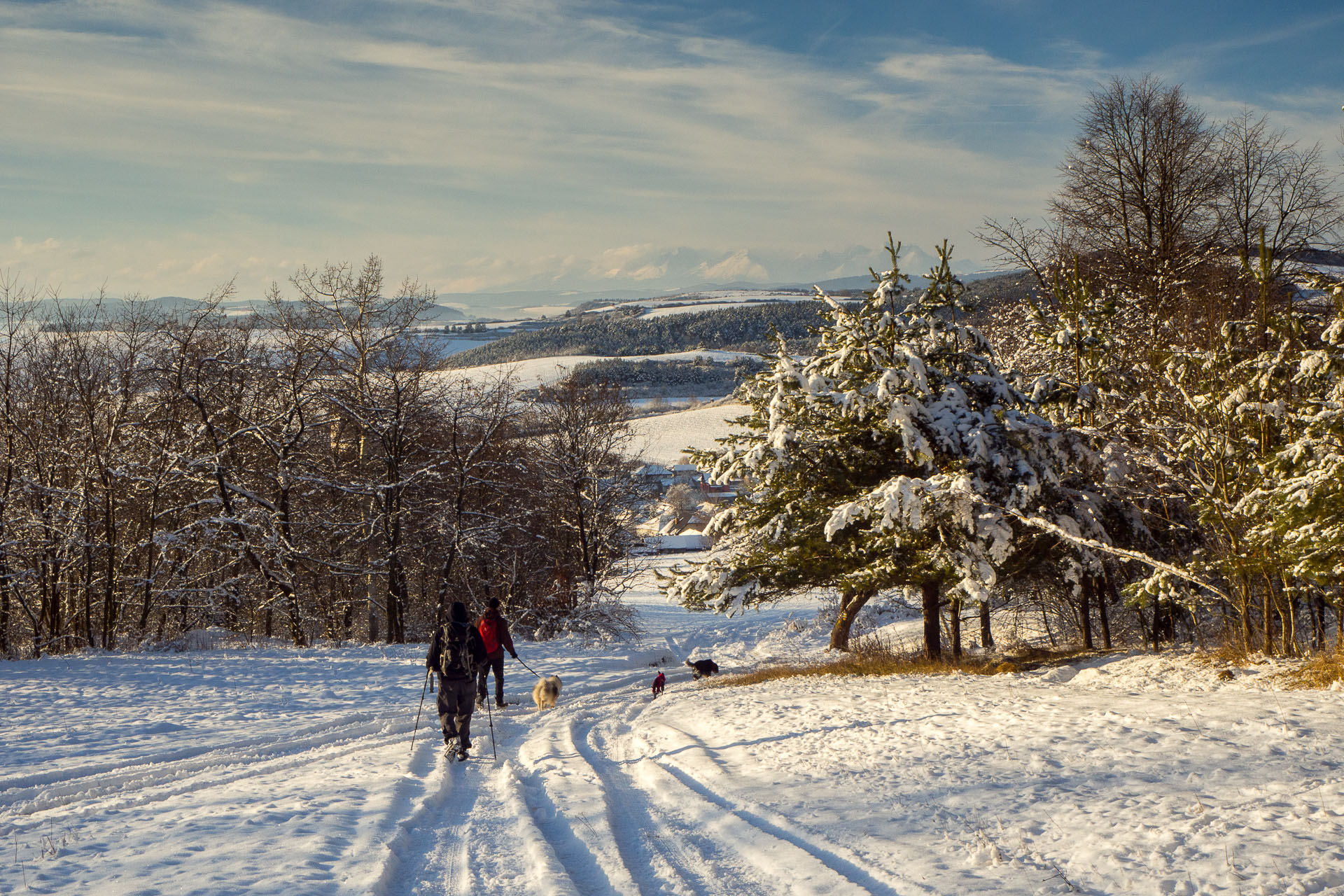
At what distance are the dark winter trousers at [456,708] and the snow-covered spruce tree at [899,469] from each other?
251 inches

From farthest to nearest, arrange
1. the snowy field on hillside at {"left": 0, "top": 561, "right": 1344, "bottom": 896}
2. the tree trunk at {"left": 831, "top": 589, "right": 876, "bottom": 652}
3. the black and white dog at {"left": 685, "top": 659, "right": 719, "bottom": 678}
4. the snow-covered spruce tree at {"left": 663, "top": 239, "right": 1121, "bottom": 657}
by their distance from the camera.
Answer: the tree trunk at {"left": 831, "top": 589, "right": 876, "bottom": 652}
the black and white dog at {"left": 685, "top": 659, "right": 719, "bottom": 678}
the snow-covered spruce tree at {"left": 663, "top": 239, "right": 1121, "bottom": 657}
the snowy field on hillside at {"left": 0, "top": 561, "right": 1344, "bottom": 896}

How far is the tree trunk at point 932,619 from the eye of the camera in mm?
16594

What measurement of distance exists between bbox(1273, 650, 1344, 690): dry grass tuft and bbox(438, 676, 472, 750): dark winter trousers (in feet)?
31.6

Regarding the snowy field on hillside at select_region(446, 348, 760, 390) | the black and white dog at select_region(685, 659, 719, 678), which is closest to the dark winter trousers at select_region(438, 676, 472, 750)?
the black and white dog at select_region(685, 659, 719, 678)

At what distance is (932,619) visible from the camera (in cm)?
1708

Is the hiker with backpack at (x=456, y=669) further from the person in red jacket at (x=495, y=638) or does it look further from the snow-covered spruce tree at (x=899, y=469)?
the snow-covered spruce tree at (x=899, y=469)

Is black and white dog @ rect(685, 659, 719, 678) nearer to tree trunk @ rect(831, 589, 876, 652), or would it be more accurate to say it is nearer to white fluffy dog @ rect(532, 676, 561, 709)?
tree trunk @ rect(831, 589, 876, 652)

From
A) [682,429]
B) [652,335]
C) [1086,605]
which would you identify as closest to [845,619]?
[1086,605]

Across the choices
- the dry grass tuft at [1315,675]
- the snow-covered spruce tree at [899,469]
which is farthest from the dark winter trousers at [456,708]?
the dry grass tuft at [1315,675]

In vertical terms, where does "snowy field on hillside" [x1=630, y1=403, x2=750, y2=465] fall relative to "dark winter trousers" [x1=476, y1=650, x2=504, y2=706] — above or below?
above

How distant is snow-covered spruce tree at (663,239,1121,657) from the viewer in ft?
44.4

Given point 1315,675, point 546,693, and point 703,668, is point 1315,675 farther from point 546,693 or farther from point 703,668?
point 703,668

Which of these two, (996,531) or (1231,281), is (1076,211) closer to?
(1231,281)

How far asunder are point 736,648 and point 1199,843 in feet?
75.2
